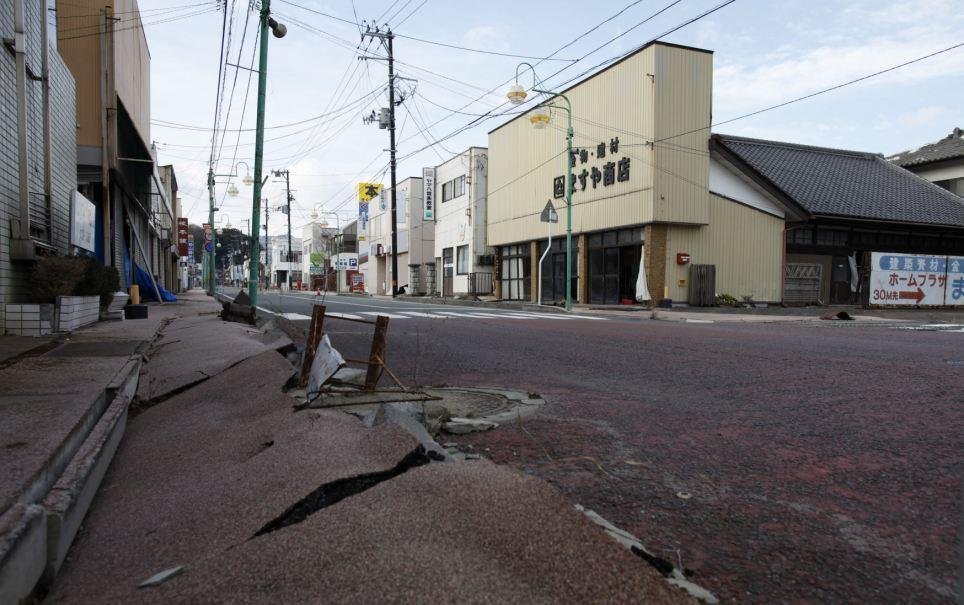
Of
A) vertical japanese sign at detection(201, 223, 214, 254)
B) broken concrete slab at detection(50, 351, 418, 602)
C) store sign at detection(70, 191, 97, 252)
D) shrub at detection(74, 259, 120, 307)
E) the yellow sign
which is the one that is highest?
the yellow sign

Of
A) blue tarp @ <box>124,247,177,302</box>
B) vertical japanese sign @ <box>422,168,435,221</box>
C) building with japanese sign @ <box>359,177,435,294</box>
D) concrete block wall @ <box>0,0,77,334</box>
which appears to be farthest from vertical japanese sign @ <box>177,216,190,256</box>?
concrete block wall @ <box>0,0,77,334</box>

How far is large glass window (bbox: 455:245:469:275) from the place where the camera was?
33.8 meters

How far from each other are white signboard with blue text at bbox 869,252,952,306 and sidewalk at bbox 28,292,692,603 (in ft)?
69.7

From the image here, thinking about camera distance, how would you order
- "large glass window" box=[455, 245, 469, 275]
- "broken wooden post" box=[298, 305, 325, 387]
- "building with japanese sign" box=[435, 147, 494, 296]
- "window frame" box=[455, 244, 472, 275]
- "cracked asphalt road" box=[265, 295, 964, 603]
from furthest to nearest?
"large glass window" box=[455, 245, 469, 275]
"window frame" box=[455, 244, 472, 275]
"building with japanese sign" box=[435, 147, 494, 296]
"broken wooden post" box=[298, 305, 325, 387]
"cracked asphalt road" box=[265, 295, 964, 603]

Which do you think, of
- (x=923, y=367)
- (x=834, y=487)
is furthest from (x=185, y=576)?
(x=923, y=367)

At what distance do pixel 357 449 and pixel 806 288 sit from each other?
81.5 feet

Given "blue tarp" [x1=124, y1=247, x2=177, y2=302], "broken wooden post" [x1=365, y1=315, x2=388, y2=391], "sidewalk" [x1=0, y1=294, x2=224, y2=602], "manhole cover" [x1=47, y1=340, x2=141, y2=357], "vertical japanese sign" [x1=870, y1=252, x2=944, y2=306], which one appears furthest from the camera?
"vertical japanese sign" [x1=870, y1=252, x2=944, y2=306]

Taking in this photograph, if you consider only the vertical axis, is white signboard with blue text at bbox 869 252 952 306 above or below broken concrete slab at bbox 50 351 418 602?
above

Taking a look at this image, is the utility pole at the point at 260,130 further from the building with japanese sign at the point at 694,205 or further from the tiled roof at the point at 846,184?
the tiled roof at the point at 846,184

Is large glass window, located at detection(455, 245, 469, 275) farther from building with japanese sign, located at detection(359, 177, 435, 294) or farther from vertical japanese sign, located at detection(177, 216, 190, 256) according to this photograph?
vertical japanese sign, located at detection(177, 216, 190, 256)

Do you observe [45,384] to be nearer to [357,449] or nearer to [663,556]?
[357,449]

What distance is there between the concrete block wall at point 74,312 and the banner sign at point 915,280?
70.6 feet

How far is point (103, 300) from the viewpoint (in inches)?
425

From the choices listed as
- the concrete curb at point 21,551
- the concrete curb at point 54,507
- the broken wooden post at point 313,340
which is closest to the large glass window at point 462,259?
the broken wooden post at point 313,340
